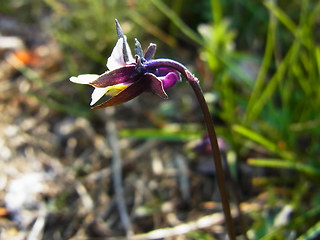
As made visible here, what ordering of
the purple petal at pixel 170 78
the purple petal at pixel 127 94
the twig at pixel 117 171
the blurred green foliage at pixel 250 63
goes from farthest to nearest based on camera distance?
the twig at pixel 117 171, the blurred green foliage at pixel 250 63, the purple petal at pixel 170 78, the purple petal at pixel 127 94

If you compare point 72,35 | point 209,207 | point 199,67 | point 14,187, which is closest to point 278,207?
point 209,207

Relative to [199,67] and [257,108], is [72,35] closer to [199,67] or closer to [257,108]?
[199,67]

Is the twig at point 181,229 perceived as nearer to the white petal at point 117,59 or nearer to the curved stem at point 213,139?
the curved stem at point 213,139

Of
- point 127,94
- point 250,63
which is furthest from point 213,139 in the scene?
Answer: point 250,63

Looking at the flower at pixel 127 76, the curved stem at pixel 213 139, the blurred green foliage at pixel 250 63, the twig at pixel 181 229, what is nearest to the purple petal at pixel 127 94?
the flower at pixel 127 76

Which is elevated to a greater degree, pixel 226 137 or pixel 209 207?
pixel 226 137

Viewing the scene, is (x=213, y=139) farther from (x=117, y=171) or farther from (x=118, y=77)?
(x=117, y=171)

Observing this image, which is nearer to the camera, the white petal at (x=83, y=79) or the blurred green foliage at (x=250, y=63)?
the white petal at (x=83, y=79)
